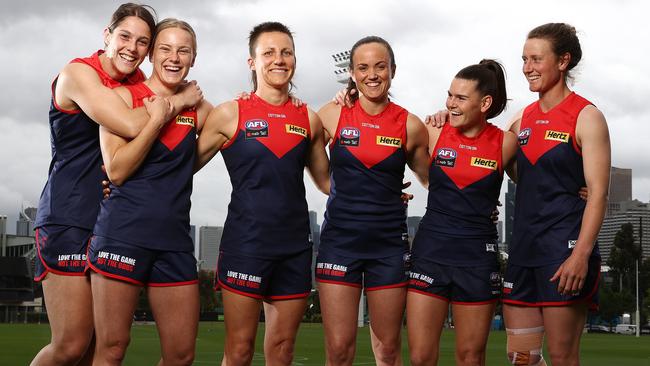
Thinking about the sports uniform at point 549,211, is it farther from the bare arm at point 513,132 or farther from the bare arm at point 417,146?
the bare arm at point 417,146

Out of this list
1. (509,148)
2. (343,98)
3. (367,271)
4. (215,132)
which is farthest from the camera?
(343,98)

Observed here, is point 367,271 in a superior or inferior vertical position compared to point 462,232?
inferior

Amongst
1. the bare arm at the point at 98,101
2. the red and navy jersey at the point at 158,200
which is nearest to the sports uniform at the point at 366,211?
the red and navy jersey at the point at 158,200

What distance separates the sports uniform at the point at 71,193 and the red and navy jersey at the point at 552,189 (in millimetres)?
3201

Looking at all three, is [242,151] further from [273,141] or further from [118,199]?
[118,199]

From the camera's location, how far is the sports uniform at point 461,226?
22.3ft

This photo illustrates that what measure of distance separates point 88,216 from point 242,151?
4.19ft

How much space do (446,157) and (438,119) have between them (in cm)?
43

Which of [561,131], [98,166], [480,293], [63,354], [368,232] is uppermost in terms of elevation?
[561,131]

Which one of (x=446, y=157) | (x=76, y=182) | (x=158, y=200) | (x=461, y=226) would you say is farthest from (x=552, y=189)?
(x=76, y=182)

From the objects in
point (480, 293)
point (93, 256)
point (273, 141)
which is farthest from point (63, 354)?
point (480, 293)

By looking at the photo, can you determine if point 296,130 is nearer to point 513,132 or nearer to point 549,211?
point 513,132

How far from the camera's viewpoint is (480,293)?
6797mm

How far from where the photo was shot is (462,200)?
6.88 metres
